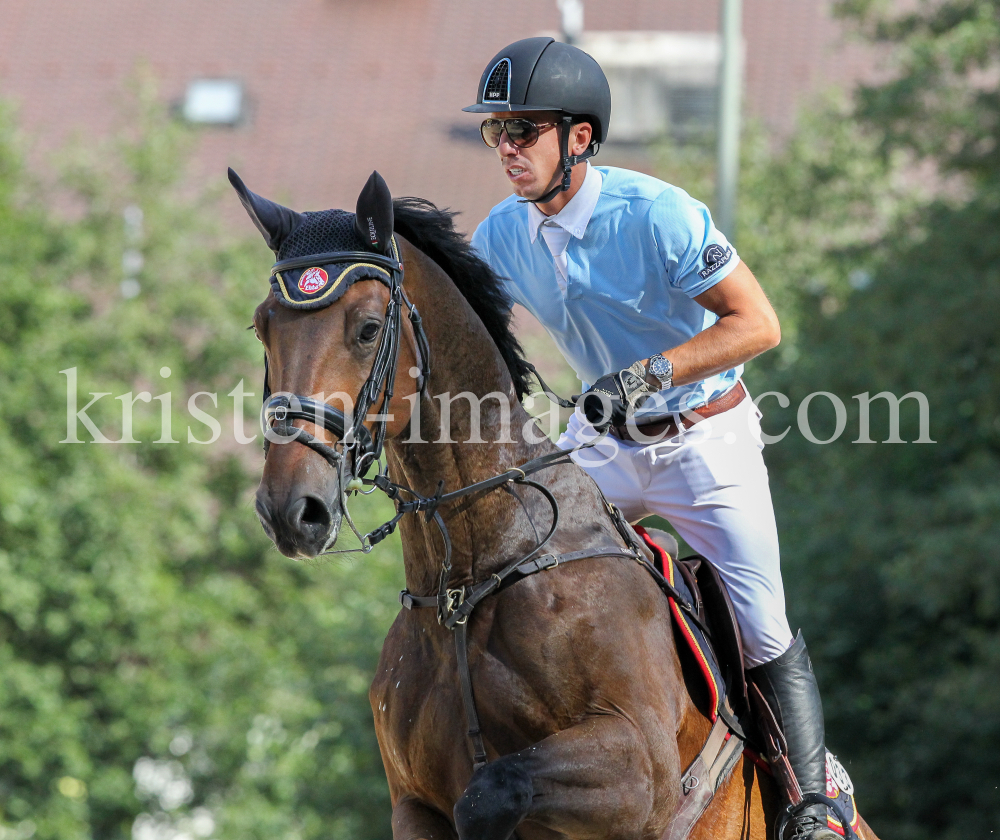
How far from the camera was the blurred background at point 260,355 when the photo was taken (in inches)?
511

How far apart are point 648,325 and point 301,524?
5.40 feet

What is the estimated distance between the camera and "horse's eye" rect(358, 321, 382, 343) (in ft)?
11.8

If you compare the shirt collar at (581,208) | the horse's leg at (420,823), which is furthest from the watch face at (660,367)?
the horse's leg at (420,823)

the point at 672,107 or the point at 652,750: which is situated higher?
the point at 672,107

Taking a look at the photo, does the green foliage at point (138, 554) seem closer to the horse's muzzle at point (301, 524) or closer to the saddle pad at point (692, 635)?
the saddle pad at point (692, 635)

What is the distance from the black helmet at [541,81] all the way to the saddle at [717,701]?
1.46 meters

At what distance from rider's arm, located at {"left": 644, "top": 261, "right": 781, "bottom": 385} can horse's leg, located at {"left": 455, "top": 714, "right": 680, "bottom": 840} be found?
110cm

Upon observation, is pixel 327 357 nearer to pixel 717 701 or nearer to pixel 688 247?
pixel 688 247

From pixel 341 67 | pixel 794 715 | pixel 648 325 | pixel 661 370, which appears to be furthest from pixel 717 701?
pixel 341 67

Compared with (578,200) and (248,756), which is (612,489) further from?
(248,756)

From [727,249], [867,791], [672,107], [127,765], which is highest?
[672,107]

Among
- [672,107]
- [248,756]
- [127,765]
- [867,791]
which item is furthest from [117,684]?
[672,107]

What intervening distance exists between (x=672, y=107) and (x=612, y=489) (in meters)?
23.3

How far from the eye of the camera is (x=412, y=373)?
3797mm
